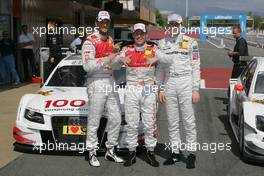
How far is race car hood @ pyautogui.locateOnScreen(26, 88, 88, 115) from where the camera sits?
6.13 m

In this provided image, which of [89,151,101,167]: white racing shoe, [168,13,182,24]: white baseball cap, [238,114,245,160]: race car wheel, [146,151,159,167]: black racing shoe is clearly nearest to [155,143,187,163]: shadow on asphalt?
[146,151,159,167]: black racing shoe

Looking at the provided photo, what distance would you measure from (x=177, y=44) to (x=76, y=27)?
739 inches

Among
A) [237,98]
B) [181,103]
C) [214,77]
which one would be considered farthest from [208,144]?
[214,77]

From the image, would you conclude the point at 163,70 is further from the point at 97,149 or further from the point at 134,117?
the point at 97,149

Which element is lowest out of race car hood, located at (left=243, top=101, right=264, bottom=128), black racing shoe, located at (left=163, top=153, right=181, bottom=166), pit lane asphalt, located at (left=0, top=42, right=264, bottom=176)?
pit lane asphalt, located at (left=0, top=42, right=264, bottom=176)

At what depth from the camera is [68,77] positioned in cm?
759

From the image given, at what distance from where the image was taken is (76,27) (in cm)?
2403

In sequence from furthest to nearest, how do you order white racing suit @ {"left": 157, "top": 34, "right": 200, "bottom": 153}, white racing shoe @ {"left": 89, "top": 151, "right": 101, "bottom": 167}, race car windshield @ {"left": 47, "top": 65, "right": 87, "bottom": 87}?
race car windshield @ {"left": 47, "top": 65, "right": 87, "bottom": 87}, white racing shoe @ {"left": 89, "top": 151, "right": 101, "bottom": 167}, white racing suit @ {"left": 157, "top": 34, "right": 200, "bottom": 153}

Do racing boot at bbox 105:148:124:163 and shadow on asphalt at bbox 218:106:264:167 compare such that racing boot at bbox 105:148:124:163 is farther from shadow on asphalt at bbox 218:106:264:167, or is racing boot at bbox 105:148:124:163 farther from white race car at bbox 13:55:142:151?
shadow on asphalt at bbox 218:106:264:167

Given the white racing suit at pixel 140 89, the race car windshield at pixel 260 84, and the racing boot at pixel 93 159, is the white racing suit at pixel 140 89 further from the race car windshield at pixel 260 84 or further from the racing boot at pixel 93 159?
the race car windshield at pixel 260 84

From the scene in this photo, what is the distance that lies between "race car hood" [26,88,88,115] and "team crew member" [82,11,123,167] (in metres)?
0.36

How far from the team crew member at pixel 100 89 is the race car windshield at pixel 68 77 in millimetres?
1655

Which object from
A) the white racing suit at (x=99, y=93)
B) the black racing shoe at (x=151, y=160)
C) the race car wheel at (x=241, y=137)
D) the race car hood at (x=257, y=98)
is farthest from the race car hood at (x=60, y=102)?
the race car hood at (x=257, y=98)

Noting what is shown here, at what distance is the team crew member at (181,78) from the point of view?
18.7 feet
